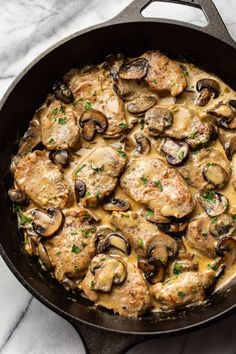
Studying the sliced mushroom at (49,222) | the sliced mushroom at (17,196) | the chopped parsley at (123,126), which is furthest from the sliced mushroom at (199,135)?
the sliced mushroom at (17,196)

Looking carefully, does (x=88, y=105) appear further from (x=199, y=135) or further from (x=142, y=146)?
(x=199, y=135)

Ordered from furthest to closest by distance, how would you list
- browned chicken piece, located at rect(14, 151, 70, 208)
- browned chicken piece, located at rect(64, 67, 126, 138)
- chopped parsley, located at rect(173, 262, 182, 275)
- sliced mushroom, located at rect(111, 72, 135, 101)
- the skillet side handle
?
sliced mushroom, located at rect(111, 72, 135, 101)
browned chicken piece, located at rect(64, 67, 126, 138)
browned chicken piece, located at rect(14, 151, 70, 208)
chopped parsley, located at rect(173, 262, 182, 275)
the skillet side handle

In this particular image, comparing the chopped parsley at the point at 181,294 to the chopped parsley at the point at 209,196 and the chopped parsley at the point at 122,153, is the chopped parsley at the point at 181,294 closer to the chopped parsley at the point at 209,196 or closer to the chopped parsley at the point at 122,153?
the chopped parsley at the point at 209,196

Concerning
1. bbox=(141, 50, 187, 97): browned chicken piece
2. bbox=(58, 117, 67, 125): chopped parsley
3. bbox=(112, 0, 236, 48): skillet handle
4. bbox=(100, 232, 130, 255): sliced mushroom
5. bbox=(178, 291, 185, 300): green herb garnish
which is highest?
bbox=(112, 0, 236, 48): skillet handle

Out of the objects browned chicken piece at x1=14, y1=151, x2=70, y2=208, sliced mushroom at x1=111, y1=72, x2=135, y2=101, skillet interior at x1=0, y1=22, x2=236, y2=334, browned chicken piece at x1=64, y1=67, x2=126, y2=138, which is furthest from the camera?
sliced mushroom at x1=111, y1=72, x2=135, y2=101

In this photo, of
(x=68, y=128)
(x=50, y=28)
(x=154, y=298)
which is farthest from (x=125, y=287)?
(x=50, y=28)

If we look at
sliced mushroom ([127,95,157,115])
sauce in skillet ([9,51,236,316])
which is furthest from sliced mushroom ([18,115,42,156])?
sliced mushroom ([127,95,157,115])

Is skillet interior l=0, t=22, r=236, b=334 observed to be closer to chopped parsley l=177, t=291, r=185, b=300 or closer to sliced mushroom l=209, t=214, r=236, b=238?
chopped parsley l=177, t=291, r=185, b=300

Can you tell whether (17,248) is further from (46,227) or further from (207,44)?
(207,44)
